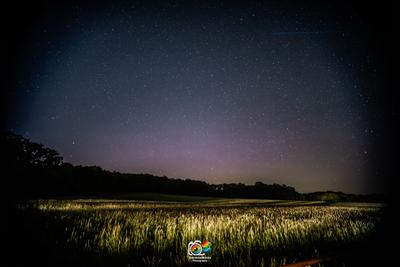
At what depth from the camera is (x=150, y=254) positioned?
408cm

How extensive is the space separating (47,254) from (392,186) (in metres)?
7.33

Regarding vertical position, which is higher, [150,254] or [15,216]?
[15,216]

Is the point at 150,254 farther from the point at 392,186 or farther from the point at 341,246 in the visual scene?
the point at 392,186

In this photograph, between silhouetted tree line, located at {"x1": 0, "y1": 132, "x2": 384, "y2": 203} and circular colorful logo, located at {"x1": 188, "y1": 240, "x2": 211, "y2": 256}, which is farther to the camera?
silhouetted tree line, located at {"x1": 0, "y1": 132, "x2": 384, "y2": 203}

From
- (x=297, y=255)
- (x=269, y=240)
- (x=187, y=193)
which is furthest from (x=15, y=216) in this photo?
(x=187, y=193)

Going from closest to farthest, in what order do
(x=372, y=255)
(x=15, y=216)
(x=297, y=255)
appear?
(x=372, y=255)
(x=297, y=255)
(x=15, y=216)

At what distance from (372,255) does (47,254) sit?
459 cm

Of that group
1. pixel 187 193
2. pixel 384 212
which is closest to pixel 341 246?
pixel 384 212

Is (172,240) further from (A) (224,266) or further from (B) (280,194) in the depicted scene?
(B) (280,194)

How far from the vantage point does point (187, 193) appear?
5353 centimetres

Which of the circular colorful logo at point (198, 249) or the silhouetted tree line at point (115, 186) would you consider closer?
the circular colorful logo at point (198, 249)

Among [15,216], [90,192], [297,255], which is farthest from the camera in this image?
[90,192]

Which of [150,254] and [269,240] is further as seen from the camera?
[269,240]

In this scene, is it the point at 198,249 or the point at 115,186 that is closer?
the point at 198,249
